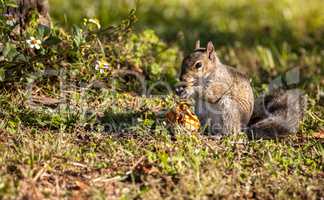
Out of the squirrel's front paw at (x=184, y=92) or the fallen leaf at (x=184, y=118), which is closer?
the fallen leaf at (x=184, y=118)

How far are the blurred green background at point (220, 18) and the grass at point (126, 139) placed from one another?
0.80 m

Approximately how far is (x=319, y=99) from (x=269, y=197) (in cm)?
212

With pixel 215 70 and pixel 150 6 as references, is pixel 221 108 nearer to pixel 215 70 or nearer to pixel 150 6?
pixel 215 70

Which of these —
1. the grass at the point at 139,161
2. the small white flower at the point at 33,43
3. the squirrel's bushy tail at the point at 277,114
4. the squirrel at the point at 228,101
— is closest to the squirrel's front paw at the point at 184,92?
the squirrel at the point at 228,101

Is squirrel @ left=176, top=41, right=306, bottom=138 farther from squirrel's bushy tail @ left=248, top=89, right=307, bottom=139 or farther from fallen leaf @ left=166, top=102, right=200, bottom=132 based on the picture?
fallen leaf @ left=166, top=102, right=200, bottom=132

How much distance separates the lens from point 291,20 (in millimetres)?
8352

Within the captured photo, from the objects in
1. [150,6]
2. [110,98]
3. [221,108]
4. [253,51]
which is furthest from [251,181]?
[150,6]

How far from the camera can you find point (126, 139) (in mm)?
4332

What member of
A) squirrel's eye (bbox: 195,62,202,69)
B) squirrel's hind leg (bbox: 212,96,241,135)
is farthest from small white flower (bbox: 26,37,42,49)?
squirrel's hind leg (bbox: 212,96,241,135)

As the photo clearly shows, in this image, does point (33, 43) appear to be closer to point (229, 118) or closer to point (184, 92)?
point (184, 92)

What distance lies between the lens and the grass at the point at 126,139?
3613mm

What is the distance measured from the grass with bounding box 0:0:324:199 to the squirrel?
18 centimetres

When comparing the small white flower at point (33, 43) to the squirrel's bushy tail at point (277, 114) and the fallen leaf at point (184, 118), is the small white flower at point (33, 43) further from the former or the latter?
the squirrel's bushy tail at point (277, 114)

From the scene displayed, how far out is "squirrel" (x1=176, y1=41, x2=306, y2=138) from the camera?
188 inches
